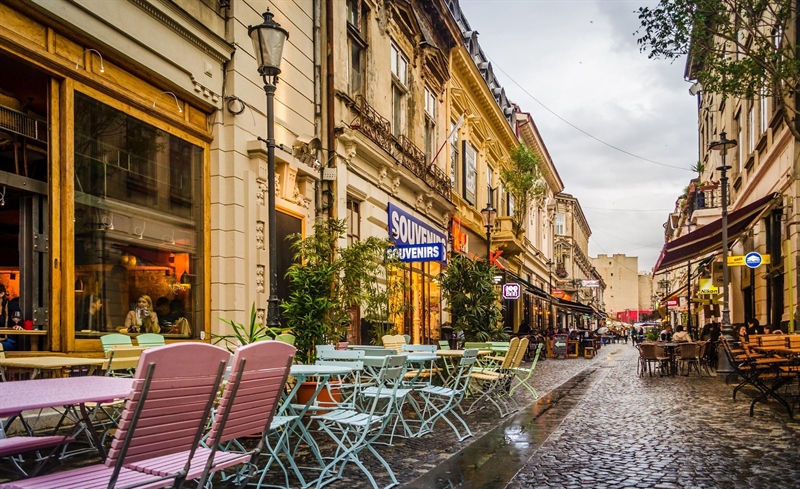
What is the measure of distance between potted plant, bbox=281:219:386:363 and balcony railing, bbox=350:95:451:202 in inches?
189

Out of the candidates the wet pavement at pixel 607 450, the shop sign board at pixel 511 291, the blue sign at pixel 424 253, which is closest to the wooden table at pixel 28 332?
the wet pavement at pixel 607 450

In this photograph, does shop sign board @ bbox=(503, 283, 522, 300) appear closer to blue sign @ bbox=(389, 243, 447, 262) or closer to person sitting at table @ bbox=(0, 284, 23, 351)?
blue sign @ bbox=(389, 243, 447, 262)

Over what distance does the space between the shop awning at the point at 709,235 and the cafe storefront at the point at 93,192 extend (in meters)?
14.4

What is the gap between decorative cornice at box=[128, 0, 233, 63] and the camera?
955cm

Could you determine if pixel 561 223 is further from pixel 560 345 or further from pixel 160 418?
pixel 160 418

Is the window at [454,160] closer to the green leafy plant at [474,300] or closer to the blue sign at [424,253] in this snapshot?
the blue sign at [424,253]

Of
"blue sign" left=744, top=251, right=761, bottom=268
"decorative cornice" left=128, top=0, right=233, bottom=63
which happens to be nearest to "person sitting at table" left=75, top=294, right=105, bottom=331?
"decorative cornice" left=128, top=0, right=233, bottom=63

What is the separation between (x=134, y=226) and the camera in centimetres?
987

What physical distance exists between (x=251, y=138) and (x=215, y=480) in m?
7.13

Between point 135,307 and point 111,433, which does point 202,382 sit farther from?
point 135,307

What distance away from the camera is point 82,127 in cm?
877

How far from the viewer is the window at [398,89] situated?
1955 cm

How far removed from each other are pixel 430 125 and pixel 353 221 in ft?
25.0

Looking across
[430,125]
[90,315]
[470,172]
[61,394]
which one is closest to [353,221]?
[430,125]
